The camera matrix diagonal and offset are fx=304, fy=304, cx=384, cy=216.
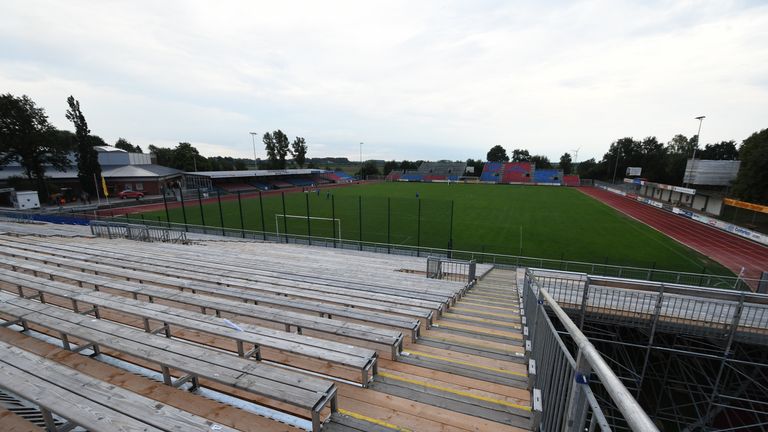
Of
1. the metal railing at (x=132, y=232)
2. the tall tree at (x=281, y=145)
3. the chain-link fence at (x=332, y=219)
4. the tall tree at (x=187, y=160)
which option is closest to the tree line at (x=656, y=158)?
the chain-link fence at (x=332, y=219)

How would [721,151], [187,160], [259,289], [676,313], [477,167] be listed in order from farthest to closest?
[477,167]
[721,151]
[187,160]
[676,313]
[259,289]

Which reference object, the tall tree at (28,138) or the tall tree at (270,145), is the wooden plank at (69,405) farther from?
the tall tree at (270,145)

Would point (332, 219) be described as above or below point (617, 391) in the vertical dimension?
below

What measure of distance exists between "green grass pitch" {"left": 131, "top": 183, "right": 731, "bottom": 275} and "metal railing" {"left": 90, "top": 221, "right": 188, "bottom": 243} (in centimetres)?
398

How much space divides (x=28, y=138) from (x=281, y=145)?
5945 centimetres

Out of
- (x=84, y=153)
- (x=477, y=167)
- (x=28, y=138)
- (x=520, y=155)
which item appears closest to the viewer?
(x=28, y=138)

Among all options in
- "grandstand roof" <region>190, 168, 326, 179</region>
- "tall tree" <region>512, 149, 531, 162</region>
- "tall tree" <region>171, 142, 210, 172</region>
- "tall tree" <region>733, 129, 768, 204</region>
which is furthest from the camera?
"tall tree" <region>512, 149, 531, 162</region>

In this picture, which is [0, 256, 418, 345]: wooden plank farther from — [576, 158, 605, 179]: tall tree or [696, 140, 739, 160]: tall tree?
[696, 140, 739, 160]: tall tree

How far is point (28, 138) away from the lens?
1446 inches

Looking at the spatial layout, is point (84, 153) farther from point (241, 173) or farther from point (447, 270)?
point (447, 270)

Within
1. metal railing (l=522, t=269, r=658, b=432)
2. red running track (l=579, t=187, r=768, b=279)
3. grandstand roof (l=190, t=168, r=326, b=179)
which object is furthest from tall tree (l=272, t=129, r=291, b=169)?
metal railing (l=522, t=269, r=658, b=432)

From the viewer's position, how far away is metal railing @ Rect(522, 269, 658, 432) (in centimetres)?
128

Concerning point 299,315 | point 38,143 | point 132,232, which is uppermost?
point 38,143

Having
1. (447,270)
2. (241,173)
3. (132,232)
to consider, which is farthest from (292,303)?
(241,173)
